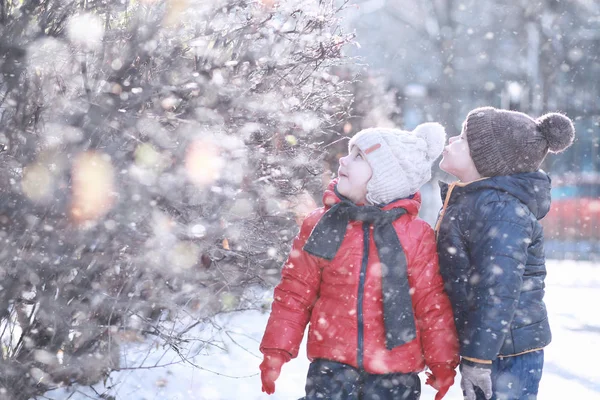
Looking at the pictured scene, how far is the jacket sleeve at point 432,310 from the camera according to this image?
2438 millimetres

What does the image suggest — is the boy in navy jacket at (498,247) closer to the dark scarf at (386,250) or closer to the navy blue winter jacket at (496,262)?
the navy blue winter jacket at (496,262)

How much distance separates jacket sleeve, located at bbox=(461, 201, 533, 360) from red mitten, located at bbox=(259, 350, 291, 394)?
0.72m

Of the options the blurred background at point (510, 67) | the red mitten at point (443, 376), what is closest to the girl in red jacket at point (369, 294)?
the red mitten at point (443, 376)

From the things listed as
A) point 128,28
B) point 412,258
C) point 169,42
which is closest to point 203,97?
point 169,42

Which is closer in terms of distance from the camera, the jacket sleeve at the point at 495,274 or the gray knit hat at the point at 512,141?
the jacket sleeve at the point at 495,274

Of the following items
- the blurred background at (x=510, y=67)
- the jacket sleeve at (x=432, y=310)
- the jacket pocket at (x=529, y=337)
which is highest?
the blurred background at (x=510, y=67)

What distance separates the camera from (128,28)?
122 inches

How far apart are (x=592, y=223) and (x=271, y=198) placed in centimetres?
1322

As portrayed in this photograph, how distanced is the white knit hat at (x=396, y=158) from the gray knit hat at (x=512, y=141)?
18 cm

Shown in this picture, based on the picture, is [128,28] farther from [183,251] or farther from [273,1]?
[183,251]

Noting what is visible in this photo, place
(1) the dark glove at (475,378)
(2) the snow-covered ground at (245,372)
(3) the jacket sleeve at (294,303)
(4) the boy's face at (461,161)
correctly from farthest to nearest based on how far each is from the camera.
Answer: (2) the snow-covered ground at (245,372) → (4) the boy's face at (461,161) → (3) the jacket sleeve at (294,303) → (1) the dark glove at (475,378)

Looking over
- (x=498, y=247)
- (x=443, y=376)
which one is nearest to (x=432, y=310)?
(x=443, y=376)

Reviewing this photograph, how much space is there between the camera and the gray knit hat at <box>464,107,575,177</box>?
2.65m

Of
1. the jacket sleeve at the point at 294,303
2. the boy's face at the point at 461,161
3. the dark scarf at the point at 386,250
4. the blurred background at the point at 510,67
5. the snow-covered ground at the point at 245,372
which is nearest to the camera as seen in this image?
the dark scarf at the point at 386,250
